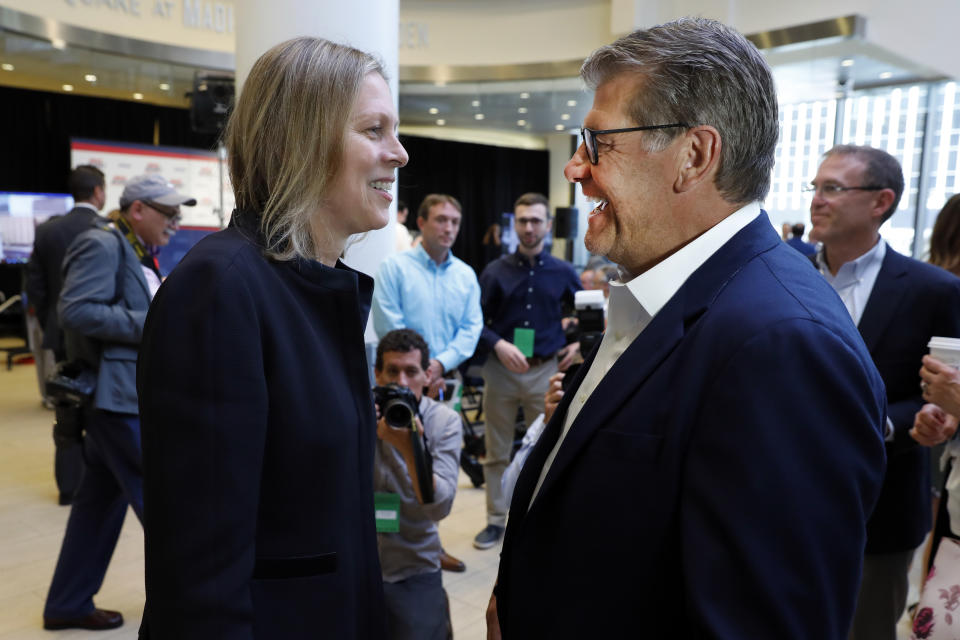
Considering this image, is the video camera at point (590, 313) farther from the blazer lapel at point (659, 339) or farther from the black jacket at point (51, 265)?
the black jacket at point (51, 265)

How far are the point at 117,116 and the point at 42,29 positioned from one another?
4121mm

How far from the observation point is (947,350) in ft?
5.77

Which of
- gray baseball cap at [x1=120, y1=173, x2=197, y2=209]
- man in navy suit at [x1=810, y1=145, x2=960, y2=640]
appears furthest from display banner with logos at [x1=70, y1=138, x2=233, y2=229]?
man in navy suit at [x1=810, y1=145, x2=960, y2=640]

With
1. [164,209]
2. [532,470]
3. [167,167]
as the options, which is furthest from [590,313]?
[167,167]

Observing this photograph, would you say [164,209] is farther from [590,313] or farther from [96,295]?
[590,313]

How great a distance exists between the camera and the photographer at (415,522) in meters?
2.23

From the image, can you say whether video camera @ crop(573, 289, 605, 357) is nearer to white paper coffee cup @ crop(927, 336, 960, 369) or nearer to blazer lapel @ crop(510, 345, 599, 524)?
white paper coffee cup @ crop(927, 336, 960, 369)

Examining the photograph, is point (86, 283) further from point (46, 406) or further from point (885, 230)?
point (885, 230)

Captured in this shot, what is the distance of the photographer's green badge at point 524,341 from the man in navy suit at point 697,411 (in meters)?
2.91

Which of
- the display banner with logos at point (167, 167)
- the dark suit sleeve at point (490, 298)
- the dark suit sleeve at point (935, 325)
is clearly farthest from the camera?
the display banner with logos at point (167, 167)

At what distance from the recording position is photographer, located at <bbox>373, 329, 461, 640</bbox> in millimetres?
2230

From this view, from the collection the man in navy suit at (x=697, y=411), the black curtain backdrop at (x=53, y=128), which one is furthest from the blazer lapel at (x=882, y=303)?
the black curtain backdrop at (x=53, y=128)

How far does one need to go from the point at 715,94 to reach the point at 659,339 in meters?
0.34

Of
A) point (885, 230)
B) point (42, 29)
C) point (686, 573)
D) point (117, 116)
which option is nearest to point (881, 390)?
point (686, 573)
